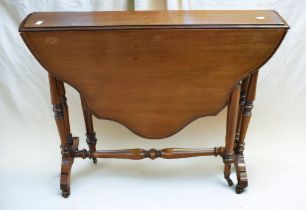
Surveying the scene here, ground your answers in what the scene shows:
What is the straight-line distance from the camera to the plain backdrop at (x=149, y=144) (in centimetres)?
175

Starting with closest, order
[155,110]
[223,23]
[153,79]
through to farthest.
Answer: [223,23], [153,79], [155,110]

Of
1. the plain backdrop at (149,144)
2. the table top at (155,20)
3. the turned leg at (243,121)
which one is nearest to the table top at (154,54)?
the table top at (155,20)

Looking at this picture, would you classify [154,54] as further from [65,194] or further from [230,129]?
[65,194]

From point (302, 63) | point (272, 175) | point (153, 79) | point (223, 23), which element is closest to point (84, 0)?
point (153, 79)

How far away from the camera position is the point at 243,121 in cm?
168

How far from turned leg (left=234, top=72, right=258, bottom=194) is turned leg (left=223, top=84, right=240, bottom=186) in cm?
6

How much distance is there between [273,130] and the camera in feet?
6.89

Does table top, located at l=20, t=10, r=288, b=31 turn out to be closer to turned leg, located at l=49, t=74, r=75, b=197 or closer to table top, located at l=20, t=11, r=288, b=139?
table top, located at l=20, t=11, r=288, b=139

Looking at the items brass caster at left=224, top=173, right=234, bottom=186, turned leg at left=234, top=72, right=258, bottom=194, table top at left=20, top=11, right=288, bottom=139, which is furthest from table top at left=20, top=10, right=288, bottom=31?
brass caster at left=224, top=173, right=234, bottom=186

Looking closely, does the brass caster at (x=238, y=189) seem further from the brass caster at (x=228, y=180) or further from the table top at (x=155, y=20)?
the table top at (x=155, y=20)

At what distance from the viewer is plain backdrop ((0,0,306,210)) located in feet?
5.76

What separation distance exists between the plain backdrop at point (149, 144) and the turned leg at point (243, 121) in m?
0.09

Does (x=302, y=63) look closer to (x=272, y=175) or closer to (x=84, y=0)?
(x=272, y=175)

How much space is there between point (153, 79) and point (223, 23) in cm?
36
